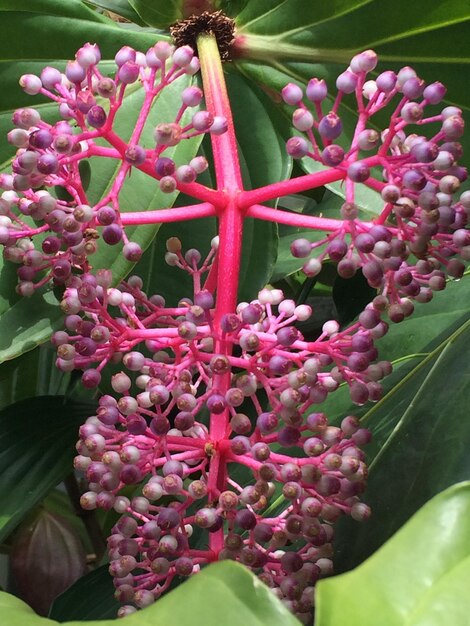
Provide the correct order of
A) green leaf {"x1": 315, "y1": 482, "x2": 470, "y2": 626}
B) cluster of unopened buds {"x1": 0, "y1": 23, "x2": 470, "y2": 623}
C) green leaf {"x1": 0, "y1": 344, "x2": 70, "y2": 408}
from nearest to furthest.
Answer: green leaf {"x1": 315, "y1": 482, "x2": 470, "y2": 626} → cluster of unopened buds {"x1": 0, "y1": 23, "x2": 470, "y2": 623} → green leaf {"x1": 0, "y1": 344, "x2": 70, "y2": 408}

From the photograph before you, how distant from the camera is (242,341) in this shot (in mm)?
526

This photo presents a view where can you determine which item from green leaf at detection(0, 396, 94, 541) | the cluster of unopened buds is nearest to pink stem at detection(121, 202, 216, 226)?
the cluster of unopened buds

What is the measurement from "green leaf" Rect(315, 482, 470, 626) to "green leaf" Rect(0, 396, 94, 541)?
20.0 inches

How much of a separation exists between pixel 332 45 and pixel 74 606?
535 mm

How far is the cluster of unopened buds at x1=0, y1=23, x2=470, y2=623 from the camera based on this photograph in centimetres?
53

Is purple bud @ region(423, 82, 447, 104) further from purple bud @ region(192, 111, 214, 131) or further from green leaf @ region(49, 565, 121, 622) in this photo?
green leaf @ region(49, 565, 121, 622)

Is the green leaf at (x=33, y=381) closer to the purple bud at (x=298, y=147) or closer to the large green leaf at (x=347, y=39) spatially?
Answer: the large green leaf at (x=347, y=39)

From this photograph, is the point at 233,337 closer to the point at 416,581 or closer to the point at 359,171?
the point at 359,171

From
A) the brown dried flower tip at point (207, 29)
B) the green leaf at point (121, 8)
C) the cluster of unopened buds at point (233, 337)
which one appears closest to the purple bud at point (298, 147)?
the cluster of unopened buds at point (233, 337)

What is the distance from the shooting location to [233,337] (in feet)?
1.77

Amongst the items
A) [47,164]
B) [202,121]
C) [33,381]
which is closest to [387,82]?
[202,121]

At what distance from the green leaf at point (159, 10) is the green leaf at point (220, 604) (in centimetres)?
52

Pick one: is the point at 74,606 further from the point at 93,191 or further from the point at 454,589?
the point at 454,589

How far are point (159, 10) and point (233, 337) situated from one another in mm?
334
